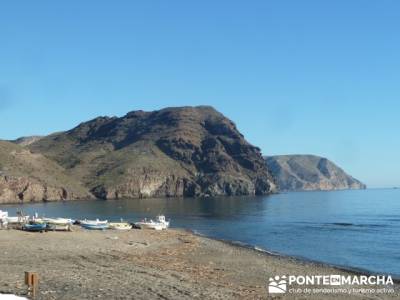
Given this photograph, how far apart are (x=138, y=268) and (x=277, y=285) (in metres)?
8.54

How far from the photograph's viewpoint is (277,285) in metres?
33.0

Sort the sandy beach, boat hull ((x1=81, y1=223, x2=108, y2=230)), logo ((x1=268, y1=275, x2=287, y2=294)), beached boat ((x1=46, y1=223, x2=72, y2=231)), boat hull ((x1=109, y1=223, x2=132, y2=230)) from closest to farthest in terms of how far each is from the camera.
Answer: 1. the sandy beach
2. logo ((x1=268, y1=275, x2=287, y2=294))
3. beached boat ((x1=46, y1=223, x2=72, y2=231))
4. boat hull ((x1=81, y1=223, x2=108, y2=230))
5. boat hull ((x1=109, y1=223, x2=132, y2=230))

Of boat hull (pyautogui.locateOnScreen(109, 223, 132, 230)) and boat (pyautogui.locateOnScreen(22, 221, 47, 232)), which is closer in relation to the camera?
boat (pyautogui.locateOnScreen(22, 221, 47, 232))

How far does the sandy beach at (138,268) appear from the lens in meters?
25.1

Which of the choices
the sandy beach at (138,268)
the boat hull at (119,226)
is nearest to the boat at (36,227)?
the sandy beach at (138,268)

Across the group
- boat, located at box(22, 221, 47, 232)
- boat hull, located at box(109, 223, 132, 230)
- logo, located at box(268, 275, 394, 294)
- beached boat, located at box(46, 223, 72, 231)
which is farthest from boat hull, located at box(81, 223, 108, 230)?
logo, located at box(268, 275, 394, 294)

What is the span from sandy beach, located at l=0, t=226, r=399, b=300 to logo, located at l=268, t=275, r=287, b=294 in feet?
1.60

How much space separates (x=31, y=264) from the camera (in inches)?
1272

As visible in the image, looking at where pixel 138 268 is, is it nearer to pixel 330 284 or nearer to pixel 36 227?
pixel 330 284

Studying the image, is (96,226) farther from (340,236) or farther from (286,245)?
(340,236)

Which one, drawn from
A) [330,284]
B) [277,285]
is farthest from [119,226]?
[277,285]

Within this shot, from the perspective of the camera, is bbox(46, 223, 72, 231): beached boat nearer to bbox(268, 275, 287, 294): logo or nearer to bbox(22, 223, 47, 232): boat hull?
bbox(22, 223, 47, 232): boat hull

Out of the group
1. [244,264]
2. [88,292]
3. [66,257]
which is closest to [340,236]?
[244,264]

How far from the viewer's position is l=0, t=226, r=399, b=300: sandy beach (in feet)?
82.2
